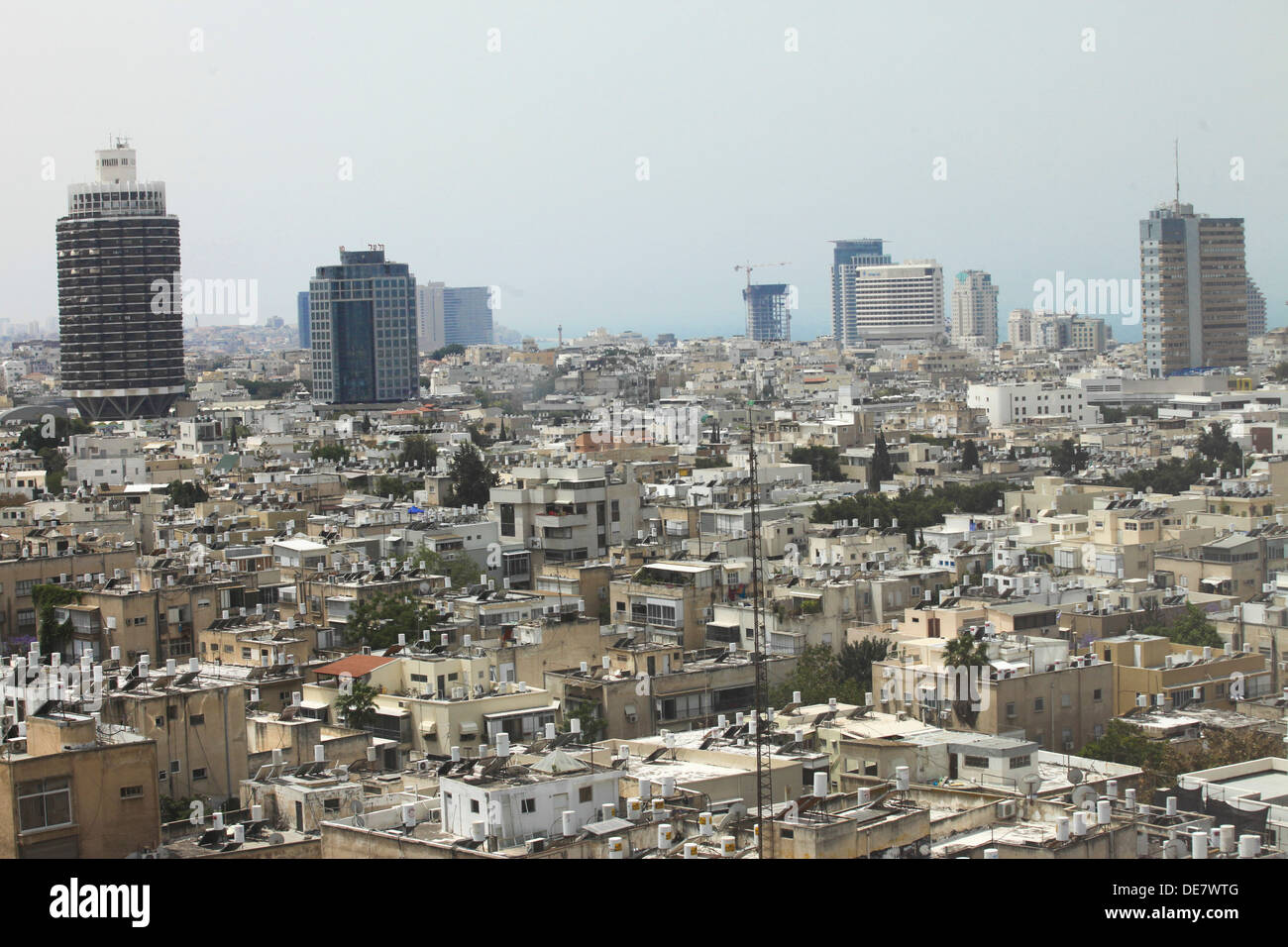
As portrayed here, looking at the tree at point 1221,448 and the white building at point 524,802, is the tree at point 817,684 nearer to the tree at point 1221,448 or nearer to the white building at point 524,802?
the white building at point 524,802

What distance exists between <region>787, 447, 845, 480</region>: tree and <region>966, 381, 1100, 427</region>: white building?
11014 mm

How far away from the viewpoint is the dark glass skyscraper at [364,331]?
50.2 meters

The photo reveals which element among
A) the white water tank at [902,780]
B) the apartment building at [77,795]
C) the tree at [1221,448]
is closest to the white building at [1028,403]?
the tree at [1221,448]

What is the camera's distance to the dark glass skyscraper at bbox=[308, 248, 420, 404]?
5016 cm

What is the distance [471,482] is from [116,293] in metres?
18.8

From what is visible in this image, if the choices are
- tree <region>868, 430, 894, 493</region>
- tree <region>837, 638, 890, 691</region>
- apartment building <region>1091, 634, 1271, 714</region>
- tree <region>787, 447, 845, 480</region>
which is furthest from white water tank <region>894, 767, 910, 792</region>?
tree <region>787, 447, 845, 480</region>

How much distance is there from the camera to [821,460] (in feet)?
82.2

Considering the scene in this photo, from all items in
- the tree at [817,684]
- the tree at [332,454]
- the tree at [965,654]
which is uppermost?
the tree at [332,454]

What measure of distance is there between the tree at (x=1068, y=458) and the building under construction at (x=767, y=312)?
5866cm

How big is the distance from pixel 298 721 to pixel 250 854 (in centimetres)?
251

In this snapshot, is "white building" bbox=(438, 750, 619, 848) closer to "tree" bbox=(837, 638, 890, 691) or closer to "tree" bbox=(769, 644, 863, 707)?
"tree" bbox=(769, 644, 863, 707)

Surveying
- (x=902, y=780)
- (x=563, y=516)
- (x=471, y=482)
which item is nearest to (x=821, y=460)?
(x=471, y=482)

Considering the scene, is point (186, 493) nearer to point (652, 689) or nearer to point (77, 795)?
point (652, 689)

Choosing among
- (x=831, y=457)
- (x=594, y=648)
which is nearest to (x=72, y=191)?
(x=831, y=457)
